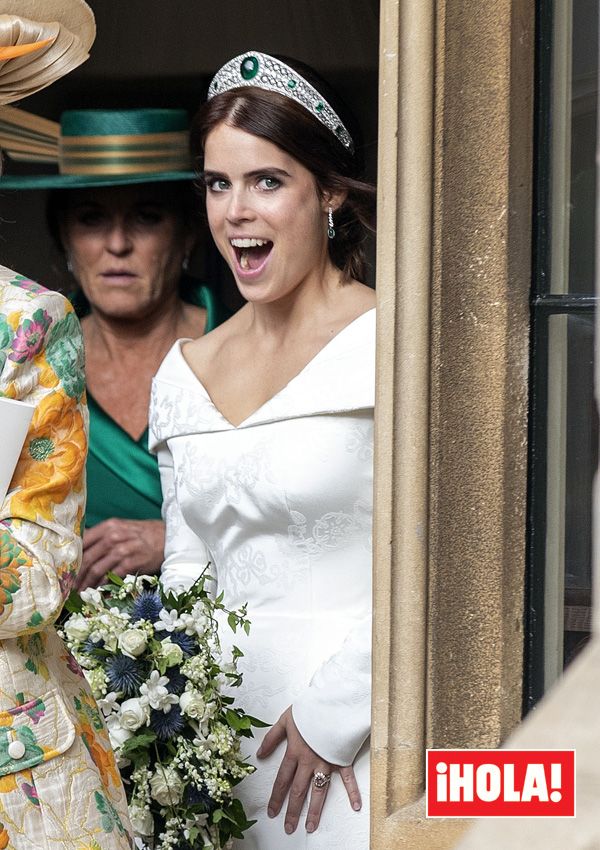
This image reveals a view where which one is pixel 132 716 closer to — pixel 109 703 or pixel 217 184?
pixel 109 703

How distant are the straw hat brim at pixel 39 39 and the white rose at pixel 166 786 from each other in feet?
3.64

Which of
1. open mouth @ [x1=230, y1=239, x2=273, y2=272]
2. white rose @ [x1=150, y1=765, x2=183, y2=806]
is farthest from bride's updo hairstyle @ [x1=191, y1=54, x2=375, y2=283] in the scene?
white rose @ [x1=150, y1=765, x2=183, y2=806]

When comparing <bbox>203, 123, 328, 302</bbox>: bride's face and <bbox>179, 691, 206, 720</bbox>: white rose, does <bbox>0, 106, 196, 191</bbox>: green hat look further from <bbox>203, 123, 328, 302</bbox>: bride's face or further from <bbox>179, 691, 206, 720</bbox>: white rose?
<bbox>179, 691, 206, 720</bbox>: white rose

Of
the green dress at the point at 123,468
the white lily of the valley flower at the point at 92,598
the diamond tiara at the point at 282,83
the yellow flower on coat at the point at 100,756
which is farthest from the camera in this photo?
the green dress at the point at 123,468

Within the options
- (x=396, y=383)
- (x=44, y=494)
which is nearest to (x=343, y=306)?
(x=396, y=383)

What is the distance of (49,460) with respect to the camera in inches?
62.6

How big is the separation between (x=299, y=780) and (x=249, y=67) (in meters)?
1.33

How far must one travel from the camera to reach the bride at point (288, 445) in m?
2.33

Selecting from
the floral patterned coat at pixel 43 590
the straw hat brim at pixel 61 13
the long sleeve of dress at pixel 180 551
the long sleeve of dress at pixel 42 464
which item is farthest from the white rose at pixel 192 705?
the straw hat brim at pixel 61 13

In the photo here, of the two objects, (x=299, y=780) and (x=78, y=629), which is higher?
(x=78, y=629)

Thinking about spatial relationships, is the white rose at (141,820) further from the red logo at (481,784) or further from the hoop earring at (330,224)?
the hoop earring at (330,224)

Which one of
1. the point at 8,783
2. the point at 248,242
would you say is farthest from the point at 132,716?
the point at 248,242

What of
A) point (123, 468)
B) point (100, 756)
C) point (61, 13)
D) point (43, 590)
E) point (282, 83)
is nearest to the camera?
point (43, 590)

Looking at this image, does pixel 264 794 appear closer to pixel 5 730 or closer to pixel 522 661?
pixel 522 661
